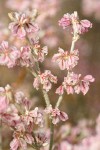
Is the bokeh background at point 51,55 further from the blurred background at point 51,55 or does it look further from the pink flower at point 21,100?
the pink flower at point 21,100

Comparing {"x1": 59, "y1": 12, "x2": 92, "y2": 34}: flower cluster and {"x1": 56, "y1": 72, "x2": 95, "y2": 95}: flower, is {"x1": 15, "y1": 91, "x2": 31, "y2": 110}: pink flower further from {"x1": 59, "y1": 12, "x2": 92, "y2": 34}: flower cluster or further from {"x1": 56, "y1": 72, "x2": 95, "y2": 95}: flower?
{"x1": 59, "y1": 12, "x2": 92, "y2": 34}: flower cluster

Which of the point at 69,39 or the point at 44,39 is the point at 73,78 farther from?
the point at 69,39

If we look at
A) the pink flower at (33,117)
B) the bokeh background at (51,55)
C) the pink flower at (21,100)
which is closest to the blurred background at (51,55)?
the bokeh background at (51,55)

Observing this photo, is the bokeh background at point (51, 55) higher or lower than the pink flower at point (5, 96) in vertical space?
higher

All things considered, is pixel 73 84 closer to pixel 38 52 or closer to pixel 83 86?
pixel 83 86

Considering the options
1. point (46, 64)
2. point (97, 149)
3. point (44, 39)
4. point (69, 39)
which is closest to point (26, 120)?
point (97, 149)

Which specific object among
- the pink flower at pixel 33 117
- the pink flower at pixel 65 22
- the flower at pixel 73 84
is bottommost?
the pink flower at pixel 33 117
